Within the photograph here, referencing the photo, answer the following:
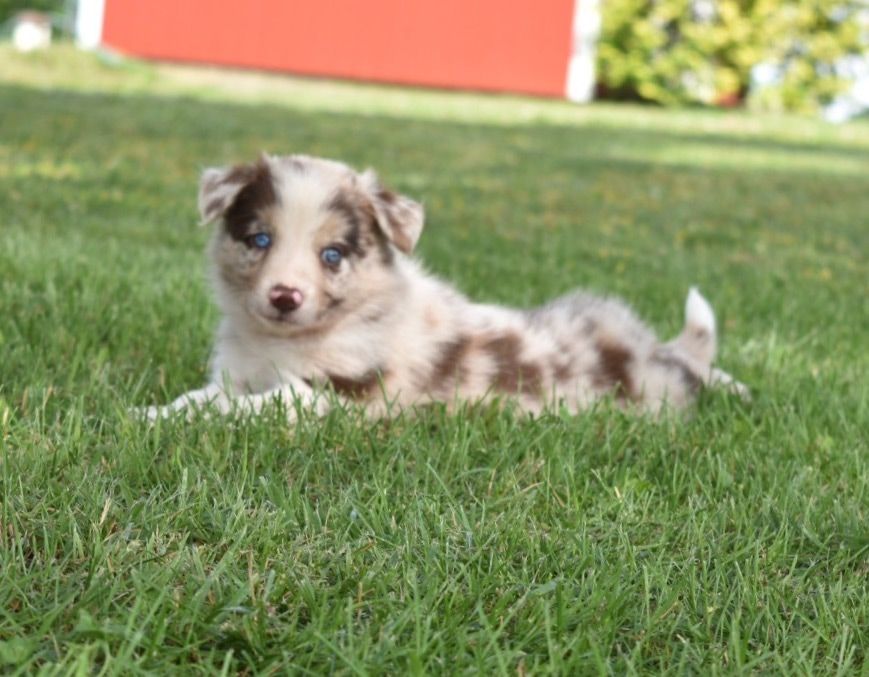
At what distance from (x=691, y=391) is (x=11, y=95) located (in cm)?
1216

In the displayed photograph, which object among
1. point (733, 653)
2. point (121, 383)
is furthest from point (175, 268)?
point (733, 653)

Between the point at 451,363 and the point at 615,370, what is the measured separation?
649mm

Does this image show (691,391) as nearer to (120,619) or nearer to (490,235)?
(120,619)

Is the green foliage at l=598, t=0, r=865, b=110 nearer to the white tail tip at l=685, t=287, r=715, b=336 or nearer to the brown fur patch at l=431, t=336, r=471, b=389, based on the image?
the white tail tip at l=685, t=287, r=715, b=336

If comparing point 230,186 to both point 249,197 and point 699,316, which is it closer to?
point 249,197

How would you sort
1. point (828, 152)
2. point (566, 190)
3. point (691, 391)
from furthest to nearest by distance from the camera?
point (828, 152)
point (566, 190)
point (691, 391)

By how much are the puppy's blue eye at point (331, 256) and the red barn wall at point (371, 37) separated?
Answer: 21698mm

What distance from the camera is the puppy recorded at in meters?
3.88

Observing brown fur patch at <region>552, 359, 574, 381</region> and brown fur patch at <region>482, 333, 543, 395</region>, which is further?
brown fur patch at <region>552, 359, 574, 381</region>

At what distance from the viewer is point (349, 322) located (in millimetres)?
4027

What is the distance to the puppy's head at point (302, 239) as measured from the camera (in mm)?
3857

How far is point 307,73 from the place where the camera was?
2511cm

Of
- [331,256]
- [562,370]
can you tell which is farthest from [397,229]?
[562,370]

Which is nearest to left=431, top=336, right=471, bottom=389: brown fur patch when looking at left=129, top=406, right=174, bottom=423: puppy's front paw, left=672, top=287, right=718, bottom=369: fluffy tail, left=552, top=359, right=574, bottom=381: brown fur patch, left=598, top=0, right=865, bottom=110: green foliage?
left=552, top=359, right=574, bottom=381: brown fur patch
